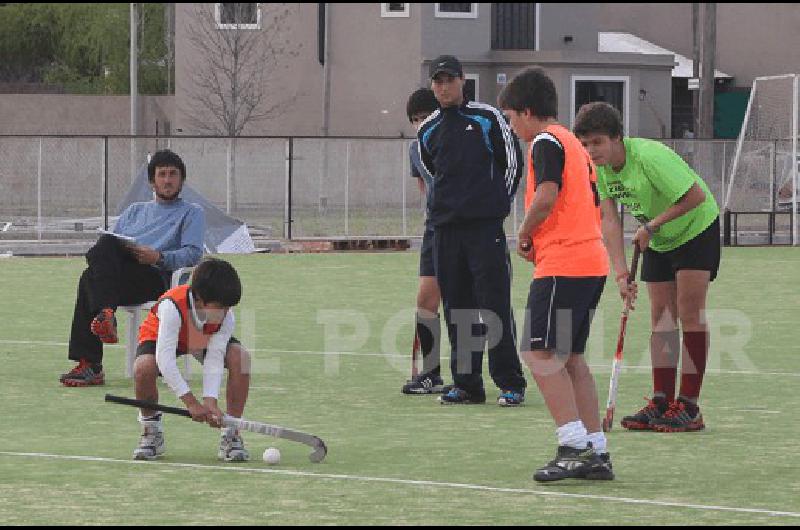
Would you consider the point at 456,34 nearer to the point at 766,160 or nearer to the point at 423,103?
the point at 766,160

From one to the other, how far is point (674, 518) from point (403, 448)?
238 centimetres

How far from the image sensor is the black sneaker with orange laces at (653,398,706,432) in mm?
10906

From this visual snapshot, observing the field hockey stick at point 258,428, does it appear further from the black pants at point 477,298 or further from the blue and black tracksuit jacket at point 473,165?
the blue and black tracksuit jacket at point 473,165

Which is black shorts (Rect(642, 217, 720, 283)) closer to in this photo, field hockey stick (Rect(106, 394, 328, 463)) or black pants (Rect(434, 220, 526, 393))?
black pants (Rect(434, 220, 526, 393))

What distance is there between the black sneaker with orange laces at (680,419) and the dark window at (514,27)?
4252 cm

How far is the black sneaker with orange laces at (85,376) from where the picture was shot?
13.2 m

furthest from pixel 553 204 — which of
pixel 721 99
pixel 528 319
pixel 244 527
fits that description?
pixel 721 99

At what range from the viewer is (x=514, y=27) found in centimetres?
5341

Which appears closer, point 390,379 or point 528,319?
point 528,319

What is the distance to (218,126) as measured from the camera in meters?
51.1

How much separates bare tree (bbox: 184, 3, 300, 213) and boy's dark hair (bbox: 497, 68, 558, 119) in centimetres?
4079

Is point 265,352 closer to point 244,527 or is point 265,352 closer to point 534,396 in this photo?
point 534,396

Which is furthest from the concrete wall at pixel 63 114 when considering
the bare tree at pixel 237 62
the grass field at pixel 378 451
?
the grass field at pixel 378 451

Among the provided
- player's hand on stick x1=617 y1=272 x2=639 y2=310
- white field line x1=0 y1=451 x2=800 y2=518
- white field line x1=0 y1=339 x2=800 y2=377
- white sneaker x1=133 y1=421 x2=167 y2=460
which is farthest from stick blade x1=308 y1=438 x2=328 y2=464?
white field line x1=0 y1=339 x2=800 y2=377
